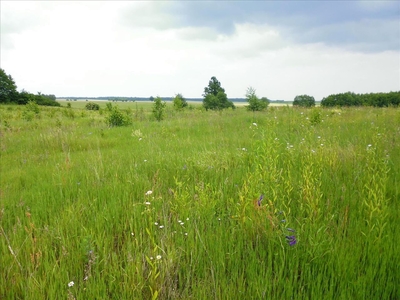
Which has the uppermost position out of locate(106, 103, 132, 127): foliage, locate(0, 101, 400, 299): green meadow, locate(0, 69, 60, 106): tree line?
locate(0, 69, 60, 106): tree line

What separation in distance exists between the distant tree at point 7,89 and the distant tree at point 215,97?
164 ft

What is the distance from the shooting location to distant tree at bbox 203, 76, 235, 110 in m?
65.1

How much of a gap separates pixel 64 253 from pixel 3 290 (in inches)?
14.2

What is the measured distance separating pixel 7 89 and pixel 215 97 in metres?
54.3

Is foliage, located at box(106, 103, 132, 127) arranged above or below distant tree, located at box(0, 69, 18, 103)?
below

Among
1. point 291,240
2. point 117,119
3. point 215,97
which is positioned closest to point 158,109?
point 117,119

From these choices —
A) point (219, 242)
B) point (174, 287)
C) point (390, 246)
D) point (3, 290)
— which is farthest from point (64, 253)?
point (390, 246)

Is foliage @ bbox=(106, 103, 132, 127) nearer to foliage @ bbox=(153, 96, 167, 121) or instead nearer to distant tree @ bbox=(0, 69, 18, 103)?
foliage @ bbox=(153, 96, 167, 121)

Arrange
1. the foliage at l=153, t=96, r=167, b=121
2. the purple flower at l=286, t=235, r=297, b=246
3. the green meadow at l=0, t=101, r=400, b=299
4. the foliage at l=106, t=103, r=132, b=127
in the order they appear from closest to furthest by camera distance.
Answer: the green meadow at l=0, t=101, r=400, b=299 → the purple flower at l=286, t=235, r=297, b=246 → the foliage at l=106, t=103, r=132, b=127 → the foliage at l=153, t=96, r=167, b=121

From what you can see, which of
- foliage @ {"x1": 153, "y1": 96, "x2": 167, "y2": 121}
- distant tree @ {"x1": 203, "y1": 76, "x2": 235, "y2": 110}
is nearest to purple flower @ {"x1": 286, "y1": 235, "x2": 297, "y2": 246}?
foliage @ {"x1": 153, "y1": 96, "x2": 167, "y2": 121}

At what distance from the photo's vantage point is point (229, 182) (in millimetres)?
2938

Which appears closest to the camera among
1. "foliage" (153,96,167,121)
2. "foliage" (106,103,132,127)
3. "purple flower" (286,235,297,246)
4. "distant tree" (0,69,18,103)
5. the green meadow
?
the green meadow

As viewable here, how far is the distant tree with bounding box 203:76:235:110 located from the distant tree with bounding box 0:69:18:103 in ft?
164

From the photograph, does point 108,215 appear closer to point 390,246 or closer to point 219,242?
point 219,242
